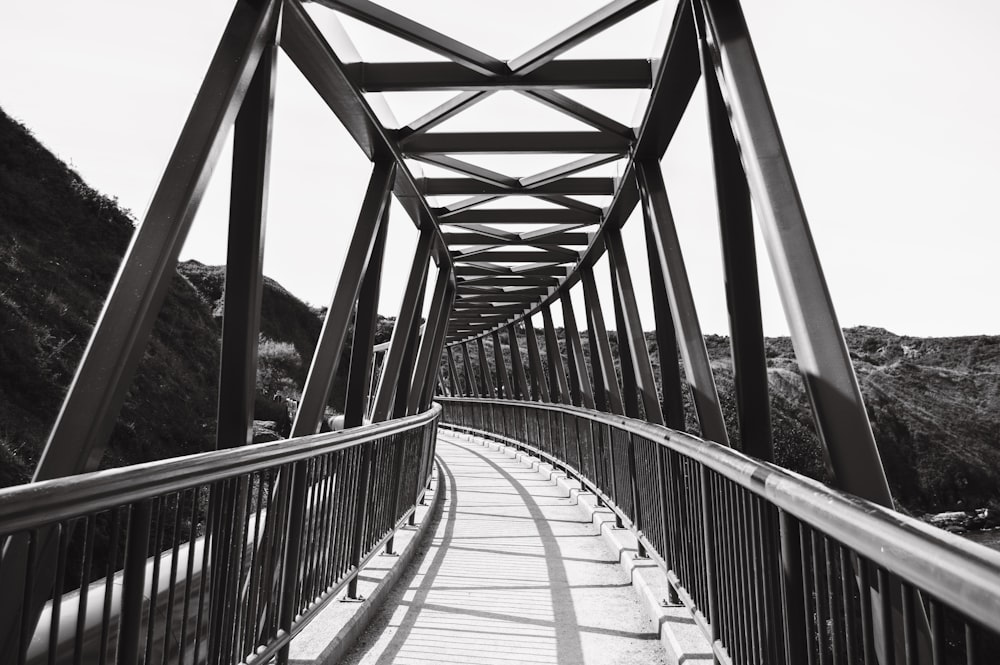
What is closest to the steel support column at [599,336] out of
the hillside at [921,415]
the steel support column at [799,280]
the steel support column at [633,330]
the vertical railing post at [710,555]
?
the steel support column at [633,330]

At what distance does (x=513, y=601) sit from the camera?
4.97m

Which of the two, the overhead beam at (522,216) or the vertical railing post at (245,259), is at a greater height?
the overhead beam at (522,216)

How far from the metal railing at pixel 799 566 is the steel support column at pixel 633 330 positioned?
2367 mm

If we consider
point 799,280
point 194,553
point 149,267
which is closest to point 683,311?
point 799,280

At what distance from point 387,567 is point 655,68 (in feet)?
15.0

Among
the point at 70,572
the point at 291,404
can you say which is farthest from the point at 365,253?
the point at 291,404

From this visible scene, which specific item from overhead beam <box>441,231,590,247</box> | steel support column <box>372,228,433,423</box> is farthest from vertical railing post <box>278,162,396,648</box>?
overhead beam <box>441,231,590,247</box>

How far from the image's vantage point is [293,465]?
3385mm

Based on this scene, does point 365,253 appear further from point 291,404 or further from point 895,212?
point 291,404

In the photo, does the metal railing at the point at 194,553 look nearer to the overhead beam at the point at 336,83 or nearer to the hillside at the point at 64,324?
the overhead beam at the point at 336,83

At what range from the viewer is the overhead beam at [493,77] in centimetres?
569

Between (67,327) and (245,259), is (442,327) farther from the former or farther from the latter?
(245,259)

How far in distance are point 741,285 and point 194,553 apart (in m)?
3.09

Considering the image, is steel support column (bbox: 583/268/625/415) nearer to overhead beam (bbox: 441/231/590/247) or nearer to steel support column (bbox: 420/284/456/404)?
overhead beam (bbox: 441/231/590/247)
